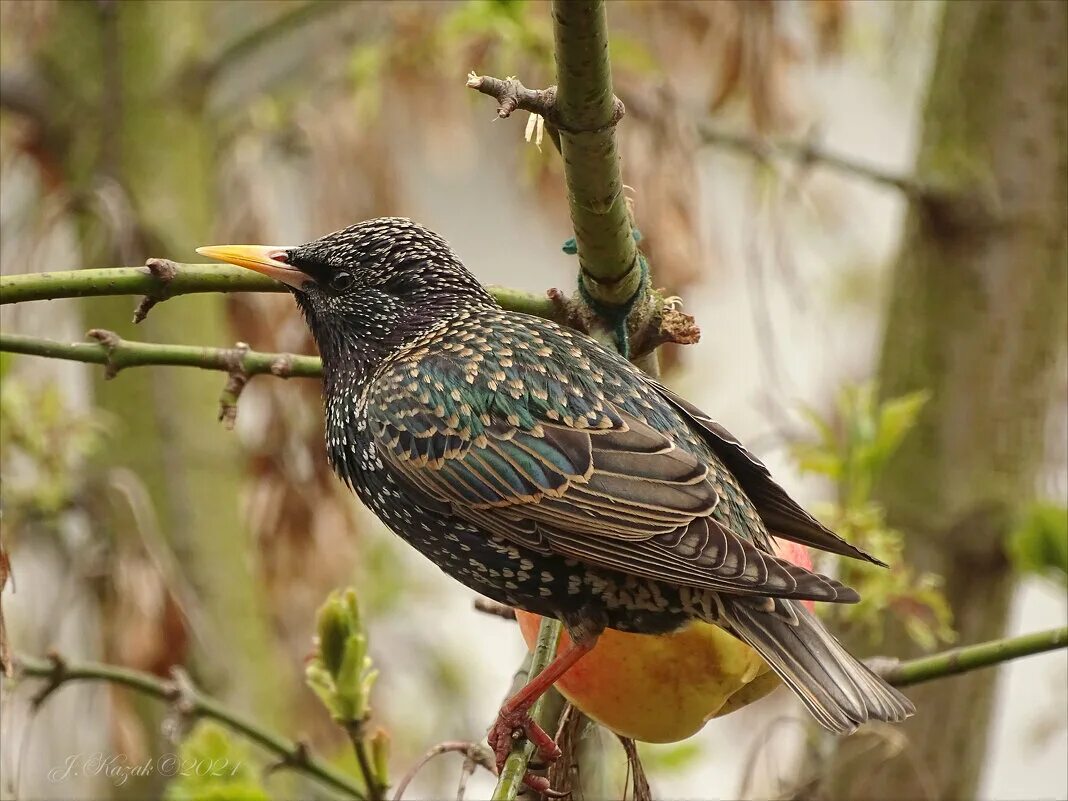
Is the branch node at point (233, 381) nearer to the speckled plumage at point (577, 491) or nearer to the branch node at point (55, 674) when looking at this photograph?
the speckled plumage at point (577, 491)

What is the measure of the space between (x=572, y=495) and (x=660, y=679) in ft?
0.94

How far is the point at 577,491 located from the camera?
7.12 feet

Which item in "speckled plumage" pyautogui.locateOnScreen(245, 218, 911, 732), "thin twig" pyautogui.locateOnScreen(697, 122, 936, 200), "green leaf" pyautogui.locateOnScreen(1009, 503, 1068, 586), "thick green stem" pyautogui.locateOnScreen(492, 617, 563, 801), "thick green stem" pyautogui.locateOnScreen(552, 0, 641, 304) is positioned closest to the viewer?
"thick green stem" pyautogui.locateOnScreen(552, 0, 641, 304)

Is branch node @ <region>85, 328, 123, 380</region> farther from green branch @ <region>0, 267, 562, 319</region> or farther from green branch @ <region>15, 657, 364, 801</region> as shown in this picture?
green branch @ <region>15, 657, 364, 801</region>

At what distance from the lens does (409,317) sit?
251 centimetres

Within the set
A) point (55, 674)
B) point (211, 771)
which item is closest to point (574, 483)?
point (211, 771)

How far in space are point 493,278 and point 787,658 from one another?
23.8 feet

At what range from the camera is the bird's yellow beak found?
228cm

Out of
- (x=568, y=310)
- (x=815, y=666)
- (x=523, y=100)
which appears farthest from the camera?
(x=568, y=310)

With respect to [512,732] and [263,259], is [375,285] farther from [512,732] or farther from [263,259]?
[512,732]

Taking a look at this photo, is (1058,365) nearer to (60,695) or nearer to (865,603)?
(865,603)

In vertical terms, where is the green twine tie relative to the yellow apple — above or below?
→ above

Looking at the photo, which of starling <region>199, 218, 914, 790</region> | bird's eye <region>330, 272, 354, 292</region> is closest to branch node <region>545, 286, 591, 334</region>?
starling <region>199, 218, 914, 790</region>

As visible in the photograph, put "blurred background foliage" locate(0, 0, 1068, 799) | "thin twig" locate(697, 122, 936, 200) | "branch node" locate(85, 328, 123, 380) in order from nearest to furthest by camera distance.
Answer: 1. "branch node" locate(85, 328, 123, 380)
2. "thin twig" locate(697, 122, 936, 200)
3. "blurred background foliage" locate(0, 0, 1068, 799)
